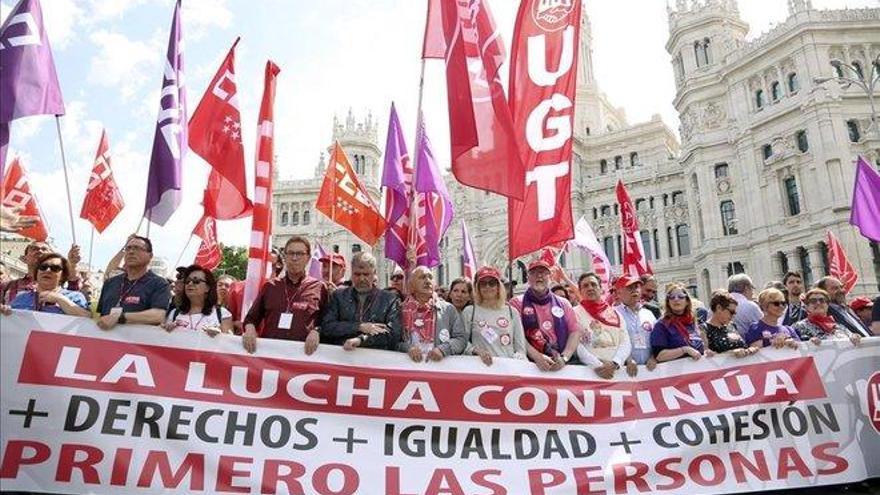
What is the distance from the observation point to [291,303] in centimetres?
513

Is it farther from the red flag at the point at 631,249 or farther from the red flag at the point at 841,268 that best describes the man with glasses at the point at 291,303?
the red flag at the point at 841,268

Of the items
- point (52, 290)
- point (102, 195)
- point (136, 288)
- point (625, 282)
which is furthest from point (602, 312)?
point (102, 195)

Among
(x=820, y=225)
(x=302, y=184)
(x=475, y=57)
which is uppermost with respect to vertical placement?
(x=302, y=184)

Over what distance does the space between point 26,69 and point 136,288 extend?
7.93 feet

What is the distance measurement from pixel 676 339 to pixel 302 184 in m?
58.7

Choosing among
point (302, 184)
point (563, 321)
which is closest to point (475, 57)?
point (563, 321)

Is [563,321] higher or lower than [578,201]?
lower

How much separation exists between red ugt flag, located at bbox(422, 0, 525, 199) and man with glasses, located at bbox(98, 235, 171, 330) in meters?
2.96

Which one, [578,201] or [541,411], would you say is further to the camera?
[578,201]

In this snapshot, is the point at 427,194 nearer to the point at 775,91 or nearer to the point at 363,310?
the point at 363,310

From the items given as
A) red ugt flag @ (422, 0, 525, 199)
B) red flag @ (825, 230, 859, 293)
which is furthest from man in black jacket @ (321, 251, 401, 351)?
red flag @ (825, 230, 859, 293)

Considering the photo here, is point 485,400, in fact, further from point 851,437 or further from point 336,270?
point 336,270

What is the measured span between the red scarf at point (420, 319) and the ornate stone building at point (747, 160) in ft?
97.9

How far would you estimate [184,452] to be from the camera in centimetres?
423
